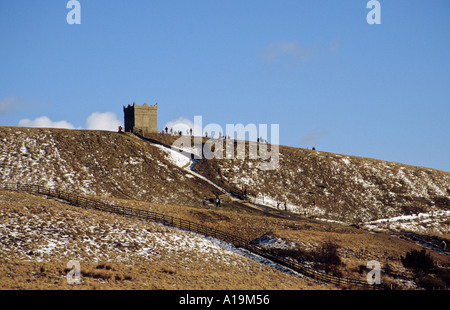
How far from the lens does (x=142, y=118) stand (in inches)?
3703

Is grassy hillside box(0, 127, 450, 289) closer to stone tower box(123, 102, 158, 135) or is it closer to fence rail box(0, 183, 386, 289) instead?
fence rail box(0, 183, 386, 289)

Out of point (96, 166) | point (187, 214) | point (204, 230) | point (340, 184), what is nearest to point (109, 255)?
point (204, 230)

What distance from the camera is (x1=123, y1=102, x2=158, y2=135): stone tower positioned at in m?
93.3

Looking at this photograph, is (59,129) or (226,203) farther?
(59,129)

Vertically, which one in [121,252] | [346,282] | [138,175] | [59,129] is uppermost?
[59,129]

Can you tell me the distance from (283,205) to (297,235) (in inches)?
850

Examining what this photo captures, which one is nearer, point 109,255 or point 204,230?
point 109,255

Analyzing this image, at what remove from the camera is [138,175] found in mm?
71625

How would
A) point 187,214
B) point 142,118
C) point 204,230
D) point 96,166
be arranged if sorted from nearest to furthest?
point 204,230
point 187,214
point 96,166
point 142,118

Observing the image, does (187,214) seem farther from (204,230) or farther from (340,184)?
(340,184)

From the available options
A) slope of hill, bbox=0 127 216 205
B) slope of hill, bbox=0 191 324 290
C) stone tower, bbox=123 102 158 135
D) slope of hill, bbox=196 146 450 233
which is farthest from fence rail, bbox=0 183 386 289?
stone tower, bbox=123 102 158 135
